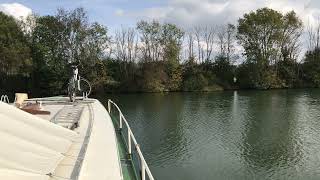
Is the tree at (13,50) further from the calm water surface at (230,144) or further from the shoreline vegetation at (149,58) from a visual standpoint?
the calm water surface at (230,144)

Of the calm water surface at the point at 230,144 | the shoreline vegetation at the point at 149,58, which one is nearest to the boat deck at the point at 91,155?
the calm water surface at the point at 230,144

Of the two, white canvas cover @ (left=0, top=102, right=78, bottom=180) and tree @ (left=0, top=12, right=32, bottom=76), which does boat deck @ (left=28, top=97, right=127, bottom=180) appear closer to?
white canvas cover @ (left=0, top=102, right=78, bottom=180)

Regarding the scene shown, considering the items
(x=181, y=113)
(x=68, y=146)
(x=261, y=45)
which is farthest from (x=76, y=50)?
(x=68, y=146)

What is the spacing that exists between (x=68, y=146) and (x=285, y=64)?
5903 cm

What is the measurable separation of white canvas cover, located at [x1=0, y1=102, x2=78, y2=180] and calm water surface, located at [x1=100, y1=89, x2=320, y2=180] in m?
7.35

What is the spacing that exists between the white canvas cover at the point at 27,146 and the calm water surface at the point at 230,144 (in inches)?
289

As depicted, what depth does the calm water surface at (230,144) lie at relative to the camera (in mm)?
14008

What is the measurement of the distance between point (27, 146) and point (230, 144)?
13.6 meters

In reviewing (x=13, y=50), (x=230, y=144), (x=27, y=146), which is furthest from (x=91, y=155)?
(x=13, y=50)

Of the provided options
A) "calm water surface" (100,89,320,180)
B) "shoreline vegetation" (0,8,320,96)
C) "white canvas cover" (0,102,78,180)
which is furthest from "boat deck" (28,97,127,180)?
"shoreline vegetation" (0,8,320,96)

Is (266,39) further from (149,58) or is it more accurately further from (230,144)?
(230,144)

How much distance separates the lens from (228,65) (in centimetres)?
6291

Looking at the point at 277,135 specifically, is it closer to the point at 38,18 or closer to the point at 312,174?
the point at 312,174

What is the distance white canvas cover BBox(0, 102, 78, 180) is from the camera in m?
4.82
